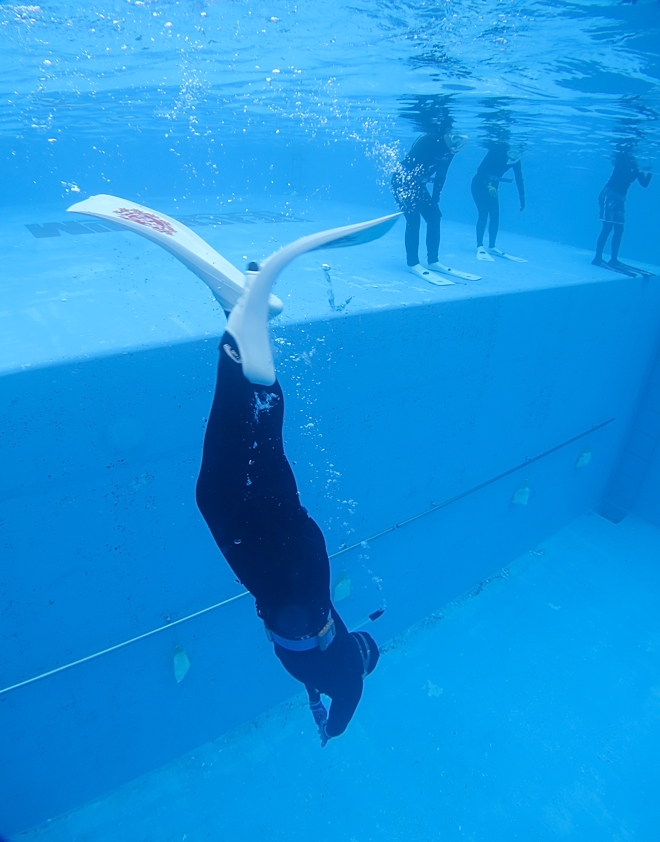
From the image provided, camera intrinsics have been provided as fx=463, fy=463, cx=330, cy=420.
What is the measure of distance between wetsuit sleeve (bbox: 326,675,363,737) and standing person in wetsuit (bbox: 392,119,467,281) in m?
4.45

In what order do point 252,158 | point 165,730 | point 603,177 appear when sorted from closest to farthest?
1. point 165,730
2. point 603,177
3. point 252,158

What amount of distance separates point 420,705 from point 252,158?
24450 mm

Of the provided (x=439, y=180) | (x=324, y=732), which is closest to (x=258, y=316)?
(x=324, y=732)

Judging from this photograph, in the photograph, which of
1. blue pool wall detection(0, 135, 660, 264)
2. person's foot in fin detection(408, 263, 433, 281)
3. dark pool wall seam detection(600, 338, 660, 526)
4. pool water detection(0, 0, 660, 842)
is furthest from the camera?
blue pool wall detection(0, 135, 660, 264)

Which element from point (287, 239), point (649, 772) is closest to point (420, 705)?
point (649, 772)

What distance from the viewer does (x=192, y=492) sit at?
3488 mm

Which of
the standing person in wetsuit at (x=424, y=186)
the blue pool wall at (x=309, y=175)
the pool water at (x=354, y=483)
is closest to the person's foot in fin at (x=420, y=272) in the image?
the standing person in wetsuit at (x=424, y=186)

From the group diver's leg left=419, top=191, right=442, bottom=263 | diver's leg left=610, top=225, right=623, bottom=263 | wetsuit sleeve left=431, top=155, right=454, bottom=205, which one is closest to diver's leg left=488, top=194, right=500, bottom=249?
diver's leg left=610, top=225, right=623, bottom=263

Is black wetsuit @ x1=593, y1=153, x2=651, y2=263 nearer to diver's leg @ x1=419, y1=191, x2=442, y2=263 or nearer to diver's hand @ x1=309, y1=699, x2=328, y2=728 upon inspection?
diver's leg @ x1=419, y1=191, x2=442, y2=263

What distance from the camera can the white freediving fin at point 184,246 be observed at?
1828 mm

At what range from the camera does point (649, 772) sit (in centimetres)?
482

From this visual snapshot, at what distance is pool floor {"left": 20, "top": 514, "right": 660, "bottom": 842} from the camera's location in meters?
4.34

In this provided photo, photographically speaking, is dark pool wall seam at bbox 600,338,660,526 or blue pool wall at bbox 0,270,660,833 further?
dark pool wall seam at bbox 600,338,660,526

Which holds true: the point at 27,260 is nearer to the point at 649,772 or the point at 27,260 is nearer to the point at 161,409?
the point at 161,409
